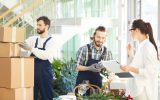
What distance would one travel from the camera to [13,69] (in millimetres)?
4066

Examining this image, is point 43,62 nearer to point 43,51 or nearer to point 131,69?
point 43,51

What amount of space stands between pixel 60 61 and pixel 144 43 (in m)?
2.63

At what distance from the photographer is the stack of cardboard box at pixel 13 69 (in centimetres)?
407

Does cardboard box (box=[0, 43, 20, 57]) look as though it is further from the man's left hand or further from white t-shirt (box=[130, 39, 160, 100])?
white t-shirt (box=[130, 39, 160, 100])

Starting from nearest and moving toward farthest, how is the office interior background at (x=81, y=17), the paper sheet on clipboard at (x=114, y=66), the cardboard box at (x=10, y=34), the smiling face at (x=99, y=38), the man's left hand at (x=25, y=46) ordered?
the paper sheet on clipboard at (x=114, y=66)
the cardboard box at (x=10, y=34)
the man's left hand at (x=25, y=46)
the smiling face at (x=99, y=38)
the office interior background at (x=81, y=17)

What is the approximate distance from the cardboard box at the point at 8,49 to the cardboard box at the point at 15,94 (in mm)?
408

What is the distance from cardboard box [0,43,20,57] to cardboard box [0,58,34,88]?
0.07m

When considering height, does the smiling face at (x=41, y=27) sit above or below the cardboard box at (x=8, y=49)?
above

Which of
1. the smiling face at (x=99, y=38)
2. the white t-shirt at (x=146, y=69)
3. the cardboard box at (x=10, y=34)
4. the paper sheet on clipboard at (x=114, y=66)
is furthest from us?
the smiling face at (x=99, y=38)

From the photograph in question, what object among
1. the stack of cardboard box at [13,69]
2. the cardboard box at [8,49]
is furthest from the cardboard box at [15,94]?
the cardboard box at [8,49]

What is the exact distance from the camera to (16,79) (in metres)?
4.10

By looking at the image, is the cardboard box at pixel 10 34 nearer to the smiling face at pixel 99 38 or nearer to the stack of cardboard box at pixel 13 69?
the stack of cardboard box at pixel 13 69

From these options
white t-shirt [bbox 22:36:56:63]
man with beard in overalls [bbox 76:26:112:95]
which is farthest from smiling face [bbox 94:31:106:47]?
white t-shirt [bbox 22:36:56:63]

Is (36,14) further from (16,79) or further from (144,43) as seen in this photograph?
(144,43)
